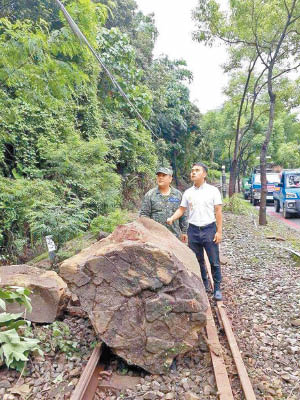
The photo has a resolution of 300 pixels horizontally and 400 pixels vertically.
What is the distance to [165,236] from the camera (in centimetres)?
366

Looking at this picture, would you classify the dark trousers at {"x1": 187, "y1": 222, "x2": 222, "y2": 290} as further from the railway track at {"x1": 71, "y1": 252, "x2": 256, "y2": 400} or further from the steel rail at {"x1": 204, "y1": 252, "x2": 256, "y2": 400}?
the railway track at {"x1": 71, "y1": 252, "x2": 256, "y2": 400}

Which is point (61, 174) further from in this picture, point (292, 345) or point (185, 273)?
point (292, 345)

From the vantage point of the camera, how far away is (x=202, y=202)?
4.20m

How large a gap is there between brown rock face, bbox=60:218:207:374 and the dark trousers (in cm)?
139

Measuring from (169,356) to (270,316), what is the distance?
2035mm

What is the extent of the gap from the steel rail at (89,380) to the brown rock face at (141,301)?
8.2 inches

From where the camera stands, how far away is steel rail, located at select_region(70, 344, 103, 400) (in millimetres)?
2420

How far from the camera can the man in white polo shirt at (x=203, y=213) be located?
414 cm

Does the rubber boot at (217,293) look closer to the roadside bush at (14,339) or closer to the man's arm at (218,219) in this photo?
the man's arm at (218,219)

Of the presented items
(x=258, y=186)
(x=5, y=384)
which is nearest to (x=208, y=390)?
(x=5, y=384)

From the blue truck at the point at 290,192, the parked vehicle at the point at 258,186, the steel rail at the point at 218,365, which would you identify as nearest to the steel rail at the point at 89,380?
the steel rail at the point at 218,365

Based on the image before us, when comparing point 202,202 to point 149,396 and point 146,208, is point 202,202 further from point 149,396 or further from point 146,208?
point 149,396

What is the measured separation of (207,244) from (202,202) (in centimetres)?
62

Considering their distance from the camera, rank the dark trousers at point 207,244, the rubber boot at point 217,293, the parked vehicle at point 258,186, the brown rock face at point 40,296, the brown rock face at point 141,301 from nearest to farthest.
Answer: the brown rock face at point 141,301 < the brown rock face at point 40,296 < the dark trousers at point 207,244 < the rubber boot at point 217,293 < the parked vehicle at point 258,186
